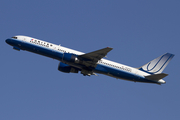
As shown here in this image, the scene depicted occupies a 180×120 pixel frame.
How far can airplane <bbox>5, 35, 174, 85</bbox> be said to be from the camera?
61.0m

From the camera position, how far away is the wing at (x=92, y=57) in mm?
59016

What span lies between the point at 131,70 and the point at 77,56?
14523mm

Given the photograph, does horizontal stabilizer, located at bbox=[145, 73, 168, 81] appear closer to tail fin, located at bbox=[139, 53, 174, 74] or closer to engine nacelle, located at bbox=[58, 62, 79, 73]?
tail fin, located at bbox=[139, 53, 174, 74]

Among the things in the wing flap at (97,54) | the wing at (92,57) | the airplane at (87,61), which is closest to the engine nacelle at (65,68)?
the airplane at (87,61)

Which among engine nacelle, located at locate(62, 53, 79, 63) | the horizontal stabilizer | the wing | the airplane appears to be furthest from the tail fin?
engine nacelle, located at locate(62, 53, 79, 63)

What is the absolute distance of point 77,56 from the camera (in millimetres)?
61500

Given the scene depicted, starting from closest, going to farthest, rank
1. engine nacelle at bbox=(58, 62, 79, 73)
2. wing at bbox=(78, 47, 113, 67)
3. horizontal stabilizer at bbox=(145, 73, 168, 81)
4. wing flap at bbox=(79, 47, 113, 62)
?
wing flap at bbox=(79, 47, 113, 62) → wing at bbox=(78, 47, 113, 67) → horizontal stabilizer at bbox=(145, 73, 168, 81) → engine nacelle at bbox=(58, 62, 79, 73)

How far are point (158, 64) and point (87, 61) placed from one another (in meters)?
20.5

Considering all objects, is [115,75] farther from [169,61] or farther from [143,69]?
[169,61]

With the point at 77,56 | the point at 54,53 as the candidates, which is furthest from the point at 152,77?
the point at 54,53

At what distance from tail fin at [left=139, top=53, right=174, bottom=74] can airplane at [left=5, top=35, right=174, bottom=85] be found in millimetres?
964

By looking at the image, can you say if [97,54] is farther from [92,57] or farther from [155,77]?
[155,77]

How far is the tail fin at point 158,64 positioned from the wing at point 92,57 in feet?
44.4

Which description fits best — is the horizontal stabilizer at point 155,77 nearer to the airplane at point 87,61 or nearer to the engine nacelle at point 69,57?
the airplane at point 87,61
